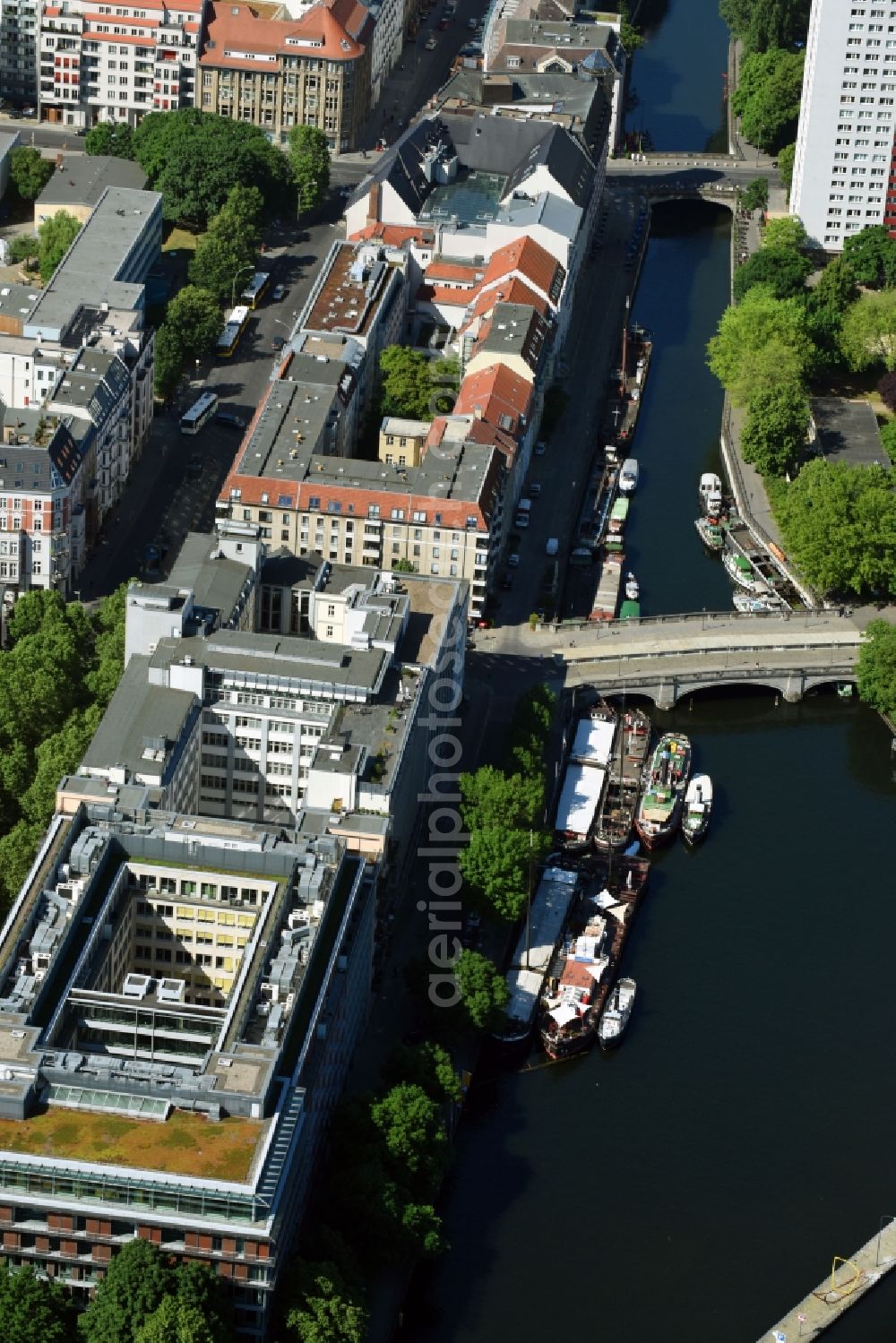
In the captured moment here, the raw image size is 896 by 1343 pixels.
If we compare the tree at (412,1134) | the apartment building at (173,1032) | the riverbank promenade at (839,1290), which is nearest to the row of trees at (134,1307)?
the apartment building at (173,1032)

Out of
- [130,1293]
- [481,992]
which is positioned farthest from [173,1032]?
[481,992]

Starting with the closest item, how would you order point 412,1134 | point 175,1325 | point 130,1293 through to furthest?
point 175,1325
point 130,1293
point 412,1134

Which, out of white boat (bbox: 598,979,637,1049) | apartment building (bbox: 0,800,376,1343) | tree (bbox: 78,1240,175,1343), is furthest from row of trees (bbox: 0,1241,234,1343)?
white boat (bbox: 598,979,637,1049)

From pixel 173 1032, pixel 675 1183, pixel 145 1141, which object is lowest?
pixel 675 1183

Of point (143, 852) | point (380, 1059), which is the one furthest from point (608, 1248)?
point (143, 852)

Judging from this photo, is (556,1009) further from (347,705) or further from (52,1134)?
(52,1134)

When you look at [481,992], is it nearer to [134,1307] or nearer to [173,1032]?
[173,1032]

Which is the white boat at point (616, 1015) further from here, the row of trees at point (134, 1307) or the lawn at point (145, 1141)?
the row of trees at point (134, 1307)
